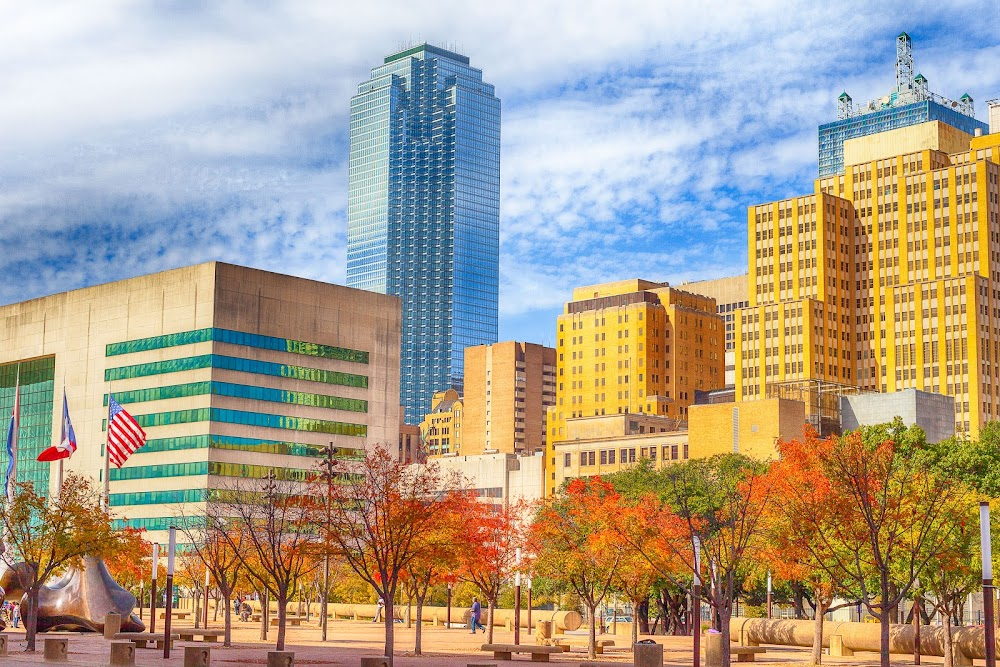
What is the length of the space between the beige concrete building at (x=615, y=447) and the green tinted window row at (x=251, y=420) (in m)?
29.3

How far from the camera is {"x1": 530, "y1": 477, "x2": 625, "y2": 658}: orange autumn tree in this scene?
194 ft

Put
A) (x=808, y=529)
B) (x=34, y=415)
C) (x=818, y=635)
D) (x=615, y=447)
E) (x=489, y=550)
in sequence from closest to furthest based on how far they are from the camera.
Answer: (x=808, y=529) → (x=818, y=635) → (x=489, y=550) → (x=34, y=415) → (x=615, y=447)

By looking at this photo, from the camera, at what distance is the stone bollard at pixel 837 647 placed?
59.5m

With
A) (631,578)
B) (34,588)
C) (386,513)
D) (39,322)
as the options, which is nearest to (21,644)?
(34,588)

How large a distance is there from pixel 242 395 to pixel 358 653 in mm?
108145

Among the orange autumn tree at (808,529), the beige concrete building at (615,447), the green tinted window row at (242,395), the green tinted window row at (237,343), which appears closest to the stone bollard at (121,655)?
the orange autumn tree at (808,529)

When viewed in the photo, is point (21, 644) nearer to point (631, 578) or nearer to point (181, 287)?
point (631, 578)

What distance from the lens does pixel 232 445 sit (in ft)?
518

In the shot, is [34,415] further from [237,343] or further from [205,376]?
[237,343]

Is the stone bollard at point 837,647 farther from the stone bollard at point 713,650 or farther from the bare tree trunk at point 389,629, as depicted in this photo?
the bare tree trunk at point 389,629

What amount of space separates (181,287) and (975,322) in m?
111

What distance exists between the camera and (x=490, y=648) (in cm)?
5634

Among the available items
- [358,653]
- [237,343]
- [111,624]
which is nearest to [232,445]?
[237,343]

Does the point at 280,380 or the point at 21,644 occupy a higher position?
the point at 280,380
